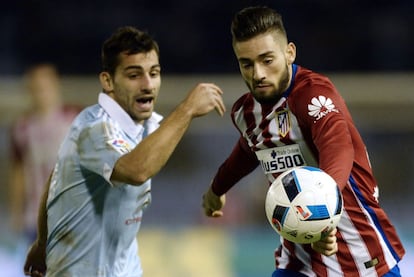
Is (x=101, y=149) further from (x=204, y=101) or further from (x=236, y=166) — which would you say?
(x=236, y=166)

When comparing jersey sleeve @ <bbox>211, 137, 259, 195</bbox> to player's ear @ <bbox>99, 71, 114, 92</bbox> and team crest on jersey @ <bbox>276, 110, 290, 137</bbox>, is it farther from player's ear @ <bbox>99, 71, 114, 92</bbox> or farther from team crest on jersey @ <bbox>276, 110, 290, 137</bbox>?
player's ear @ <bbox>99, 71, 114, 92</bbox>

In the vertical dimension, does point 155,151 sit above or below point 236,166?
above

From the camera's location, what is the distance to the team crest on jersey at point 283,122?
4.48 metres

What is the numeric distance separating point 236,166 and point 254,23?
3.18ft

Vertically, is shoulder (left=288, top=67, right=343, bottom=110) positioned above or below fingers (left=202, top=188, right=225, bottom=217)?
above

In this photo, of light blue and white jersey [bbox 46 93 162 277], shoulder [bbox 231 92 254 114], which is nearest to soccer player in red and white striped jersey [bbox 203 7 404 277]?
shoulder [bbox 231 92 254 114]

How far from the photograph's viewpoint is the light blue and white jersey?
15.8ft

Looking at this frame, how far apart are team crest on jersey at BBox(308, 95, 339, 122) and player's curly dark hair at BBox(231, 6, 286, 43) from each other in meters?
0.45

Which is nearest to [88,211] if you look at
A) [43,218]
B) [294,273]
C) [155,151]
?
[43,218]

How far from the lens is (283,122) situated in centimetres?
450

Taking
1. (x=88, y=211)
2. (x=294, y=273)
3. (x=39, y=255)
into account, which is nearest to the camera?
(x=294, y=273)

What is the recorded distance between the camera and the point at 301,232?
12.9 ft

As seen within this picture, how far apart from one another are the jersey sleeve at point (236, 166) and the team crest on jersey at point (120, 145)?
658mm

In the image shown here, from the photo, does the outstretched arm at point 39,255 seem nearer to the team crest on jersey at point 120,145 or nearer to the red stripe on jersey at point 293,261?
the team crest on jersey at point 120,145
